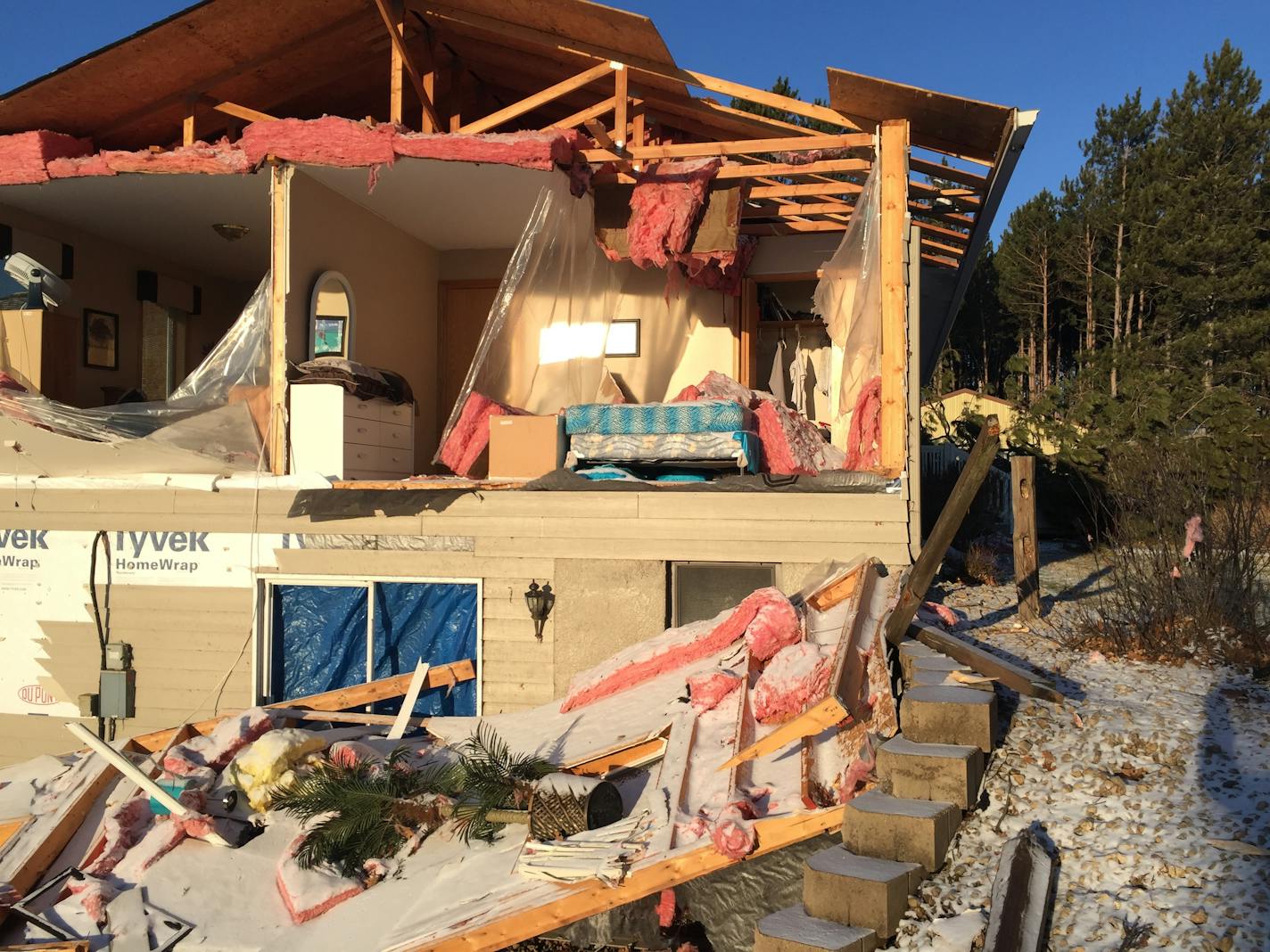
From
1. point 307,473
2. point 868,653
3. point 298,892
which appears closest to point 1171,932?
point 868,653

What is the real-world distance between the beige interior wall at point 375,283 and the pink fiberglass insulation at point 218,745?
3.28 meters

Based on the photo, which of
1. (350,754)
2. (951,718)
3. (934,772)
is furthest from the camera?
(350,754)

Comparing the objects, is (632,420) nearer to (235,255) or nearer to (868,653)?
(868,653)

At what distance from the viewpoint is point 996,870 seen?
148 inches

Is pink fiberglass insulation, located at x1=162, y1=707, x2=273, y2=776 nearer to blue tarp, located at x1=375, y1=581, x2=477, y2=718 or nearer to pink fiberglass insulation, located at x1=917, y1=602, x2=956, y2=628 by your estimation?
blue tarp, located at x1=375, y1=581, x2=477, y2=718

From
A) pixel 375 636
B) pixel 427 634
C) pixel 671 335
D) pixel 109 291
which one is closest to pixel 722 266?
pixel 671 335

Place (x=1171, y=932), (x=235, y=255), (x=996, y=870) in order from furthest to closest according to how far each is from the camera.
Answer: (x=235, y=255), (x=996, y=870), (x=1171, y=932)

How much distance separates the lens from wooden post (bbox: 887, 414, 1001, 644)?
13.7ft

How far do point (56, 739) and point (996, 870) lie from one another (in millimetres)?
8420

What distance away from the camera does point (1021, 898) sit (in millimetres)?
3529

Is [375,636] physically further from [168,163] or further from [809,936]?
[809,936]

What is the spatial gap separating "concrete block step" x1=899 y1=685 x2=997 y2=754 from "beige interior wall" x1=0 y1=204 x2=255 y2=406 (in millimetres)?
9259

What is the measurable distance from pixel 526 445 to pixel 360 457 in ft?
5.76

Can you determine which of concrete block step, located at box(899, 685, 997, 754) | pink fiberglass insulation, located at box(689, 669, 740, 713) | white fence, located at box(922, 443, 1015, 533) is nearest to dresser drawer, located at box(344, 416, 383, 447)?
pink fiberglass insulation, located at box(689, 669, 740, 713)
